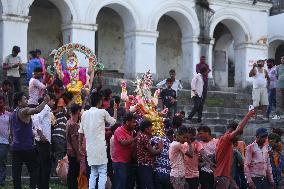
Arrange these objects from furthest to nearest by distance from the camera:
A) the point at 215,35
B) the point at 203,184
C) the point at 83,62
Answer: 1. the point at 215,35
2. the point at 83,62
3. the point at 203,184

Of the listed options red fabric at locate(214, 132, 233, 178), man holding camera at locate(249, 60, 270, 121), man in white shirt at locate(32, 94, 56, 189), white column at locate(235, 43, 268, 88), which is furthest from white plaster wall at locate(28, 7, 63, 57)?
red fabric at locate(214, 132, 233, 178)

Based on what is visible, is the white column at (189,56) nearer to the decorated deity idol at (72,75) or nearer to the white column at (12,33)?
the white column at (12,33)

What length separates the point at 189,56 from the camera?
2333 cm

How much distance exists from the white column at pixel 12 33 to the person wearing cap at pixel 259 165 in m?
10.2

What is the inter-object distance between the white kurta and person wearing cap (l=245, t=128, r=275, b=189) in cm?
241

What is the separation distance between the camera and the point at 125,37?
2242 centimetres

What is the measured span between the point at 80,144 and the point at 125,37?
1276 cm

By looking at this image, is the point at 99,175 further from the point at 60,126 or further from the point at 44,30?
the point at 44,30

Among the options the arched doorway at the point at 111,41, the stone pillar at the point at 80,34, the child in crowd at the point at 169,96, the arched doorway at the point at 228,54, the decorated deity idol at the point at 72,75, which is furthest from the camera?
the arched doorway at the point at 228,54

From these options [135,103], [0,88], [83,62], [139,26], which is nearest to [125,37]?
[139,26]

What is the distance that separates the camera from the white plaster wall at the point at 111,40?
23656 millimetres

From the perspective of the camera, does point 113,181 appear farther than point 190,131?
Yes

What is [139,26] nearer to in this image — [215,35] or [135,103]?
[215,35]

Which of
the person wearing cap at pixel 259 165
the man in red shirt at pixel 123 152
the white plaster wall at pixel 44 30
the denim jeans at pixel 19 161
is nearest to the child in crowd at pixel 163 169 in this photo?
the man in red shirt at pixel 123 152
